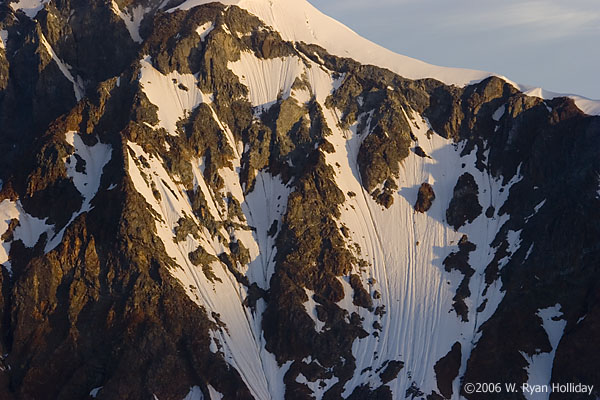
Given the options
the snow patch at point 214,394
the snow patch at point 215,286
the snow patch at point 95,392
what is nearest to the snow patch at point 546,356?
the snow patch at point 215,286

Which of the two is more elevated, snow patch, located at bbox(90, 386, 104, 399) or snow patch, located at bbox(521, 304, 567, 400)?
snow patch, located at bbox(521, 304, 567, 400)

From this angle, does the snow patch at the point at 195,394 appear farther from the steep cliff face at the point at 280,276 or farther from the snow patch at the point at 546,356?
the snow patch at the point at 546,356

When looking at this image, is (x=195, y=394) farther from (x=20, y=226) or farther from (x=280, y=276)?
(x=20, y=226)

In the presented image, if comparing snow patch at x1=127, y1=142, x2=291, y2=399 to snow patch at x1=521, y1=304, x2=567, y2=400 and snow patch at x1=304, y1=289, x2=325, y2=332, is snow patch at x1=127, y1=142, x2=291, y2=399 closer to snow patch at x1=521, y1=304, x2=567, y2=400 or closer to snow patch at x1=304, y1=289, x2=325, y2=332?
snow patch at x1=304, y1=289, x2=325, y2=332

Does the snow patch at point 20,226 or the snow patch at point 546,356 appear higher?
the snow patch at point 20,226

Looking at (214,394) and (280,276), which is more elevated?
(280,276)

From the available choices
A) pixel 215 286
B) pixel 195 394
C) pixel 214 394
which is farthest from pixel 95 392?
pixel 215 286

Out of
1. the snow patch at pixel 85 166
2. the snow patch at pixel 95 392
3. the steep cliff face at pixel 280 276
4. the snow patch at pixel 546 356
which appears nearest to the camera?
the snow patch at pixel 546 356

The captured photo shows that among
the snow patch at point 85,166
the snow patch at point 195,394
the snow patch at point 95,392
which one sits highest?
the snow patch at point 85,166

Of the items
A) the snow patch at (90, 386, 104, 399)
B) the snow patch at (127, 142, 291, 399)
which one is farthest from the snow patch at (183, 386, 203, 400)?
the snow patch at (90, 386, 104, 399)

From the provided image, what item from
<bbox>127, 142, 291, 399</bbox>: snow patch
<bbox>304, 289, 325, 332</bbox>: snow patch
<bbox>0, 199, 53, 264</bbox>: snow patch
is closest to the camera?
<bbox>127, 142, 291, 399</bbox>: snow patch

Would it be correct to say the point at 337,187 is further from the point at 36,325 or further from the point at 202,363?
the point at 36,325
